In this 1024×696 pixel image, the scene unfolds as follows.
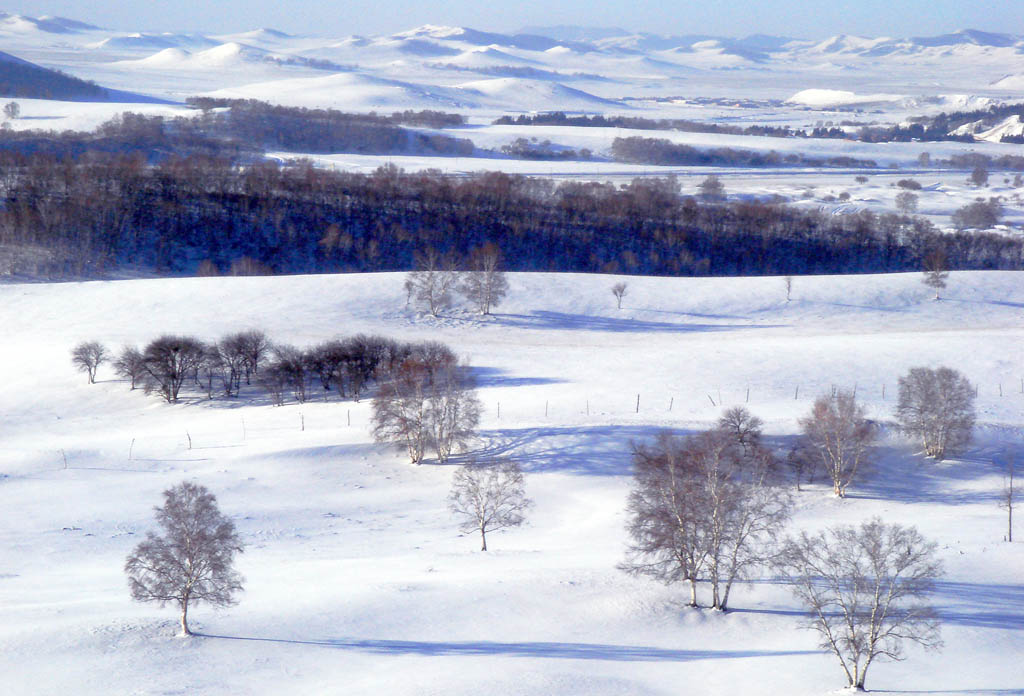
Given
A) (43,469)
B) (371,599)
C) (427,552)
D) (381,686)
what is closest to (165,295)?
(43,469)

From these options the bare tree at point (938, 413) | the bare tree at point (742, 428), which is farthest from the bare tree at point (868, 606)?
the bare tree at point (938, 413)

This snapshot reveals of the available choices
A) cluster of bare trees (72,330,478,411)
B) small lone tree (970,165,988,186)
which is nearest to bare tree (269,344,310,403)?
cluster of bare trees (72,330,478,411)

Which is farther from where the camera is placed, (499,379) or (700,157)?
(700,157)

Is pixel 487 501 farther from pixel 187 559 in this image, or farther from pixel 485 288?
pixel 485 288

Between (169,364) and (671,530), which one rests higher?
(671,530)

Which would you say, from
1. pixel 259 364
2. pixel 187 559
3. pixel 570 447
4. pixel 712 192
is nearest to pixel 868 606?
pixel 187 559

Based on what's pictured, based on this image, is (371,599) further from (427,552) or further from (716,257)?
(716,257)

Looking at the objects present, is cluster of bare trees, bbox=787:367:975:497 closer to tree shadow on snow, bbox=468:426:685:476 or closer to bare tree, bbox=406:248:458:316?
tree shadow on snow, bbox=468:426:685:476
